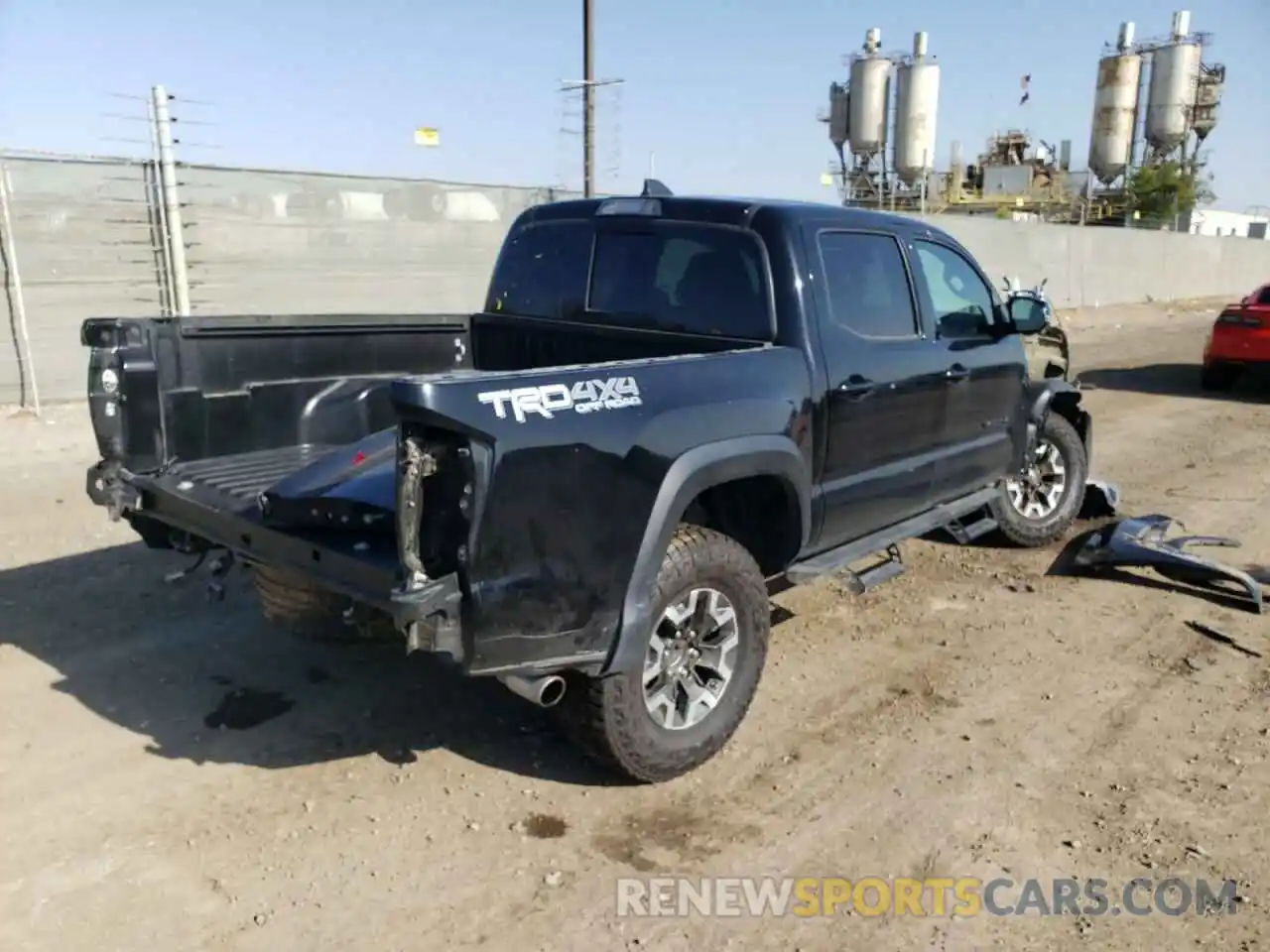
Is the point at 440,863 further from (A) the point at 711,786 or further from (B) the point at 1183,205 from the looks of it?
(B) the point at 1183,205

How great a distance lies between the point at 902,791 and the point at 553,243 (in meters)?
2.91

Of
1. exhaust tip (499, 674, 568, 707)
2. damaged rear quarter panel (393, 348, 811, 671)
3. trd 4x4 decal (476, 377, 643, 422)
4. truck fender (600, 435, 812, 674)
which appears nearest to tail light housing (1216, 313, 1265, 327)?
truck fender (600, 435, 812, 674)

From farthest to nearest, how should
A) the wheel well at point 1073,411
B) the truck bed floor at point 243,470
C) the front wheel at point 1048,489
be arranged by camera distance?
the wheel well at point 1073,411 < the front wheel at point 1048,489 < the truck bed floor at point 243,470

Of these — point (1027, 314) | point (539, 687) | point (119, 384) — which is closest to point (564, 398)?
point (539, 687)

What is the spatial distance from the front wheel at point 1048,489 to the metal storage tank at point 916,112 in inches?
1677

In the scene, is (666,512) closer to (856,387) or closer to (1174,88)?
(856,387)

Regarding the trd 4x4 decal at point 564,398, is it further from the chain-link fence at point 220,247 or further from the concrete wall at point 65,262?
the chain-link fence at point 220,247

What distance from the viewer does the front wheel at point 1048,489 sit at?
6.34 m

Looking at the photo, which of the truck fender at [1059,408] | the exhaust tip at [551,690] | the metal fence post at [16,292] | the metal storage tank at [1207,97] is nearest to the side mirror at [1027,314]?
the truck fender at [1059,408]

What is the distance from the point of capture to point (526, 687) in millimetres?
3170

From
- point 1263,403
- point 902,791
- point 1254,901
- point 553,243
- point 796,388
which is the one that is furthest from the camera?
point 1263,403

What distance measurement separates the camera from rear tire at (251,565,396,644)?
3223 mm

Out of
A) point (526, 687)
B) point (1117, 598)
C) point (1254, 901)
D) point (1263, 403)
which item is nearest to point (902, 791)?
point (1254, 901)

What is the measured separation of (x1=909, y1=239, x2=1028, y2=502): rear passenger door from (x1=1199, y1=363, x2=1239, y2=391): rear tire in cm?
949
